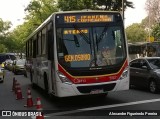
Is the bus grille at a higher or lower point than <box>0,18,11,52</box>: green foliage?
lower

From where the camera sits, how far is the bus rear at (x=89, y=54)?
11.6 m

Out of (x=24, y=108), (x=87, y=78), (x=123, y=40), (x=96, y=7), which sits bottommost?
(x=24, y=108)

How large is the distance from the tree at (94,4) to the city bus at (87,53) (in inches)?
1152

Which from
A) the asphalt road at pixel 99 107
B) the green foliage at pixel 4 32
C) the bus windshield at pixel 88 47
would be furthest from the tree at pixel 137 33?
the bus windshield at pixel 88 47

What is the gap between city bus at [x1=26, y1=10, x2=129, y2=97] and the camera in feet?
37.9

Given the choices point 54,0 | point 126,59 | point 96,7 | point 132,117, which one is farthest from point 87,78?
point 54,0

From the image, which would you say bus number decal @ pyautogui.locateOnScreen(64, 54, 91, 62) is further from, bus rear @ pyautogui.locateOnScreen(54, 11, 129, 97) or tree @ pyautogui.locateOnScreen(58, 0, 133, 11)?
tree @ pyautogui.locateOnScreen(58, 0, 133, 11)

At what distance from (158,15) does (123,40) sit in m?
68.2

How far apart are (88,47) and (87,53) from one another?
0.21 meters

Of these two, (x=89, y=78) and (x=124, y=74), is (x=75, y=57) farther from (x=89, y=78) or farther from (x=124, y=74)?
(x=124, y=74)

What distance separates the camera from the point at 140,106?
38.1 feet

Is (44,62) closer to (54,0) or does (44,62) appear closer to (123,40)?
(123,40)

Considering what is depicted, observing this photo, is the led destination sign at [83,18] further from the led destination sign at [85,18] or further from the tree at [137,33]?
the tree at [137,33]

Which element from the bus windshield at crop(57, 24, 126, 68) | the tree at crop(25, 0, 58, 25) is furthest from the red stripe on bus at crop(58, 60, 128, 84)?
the tree at crop(25, 0, 58, 25)
